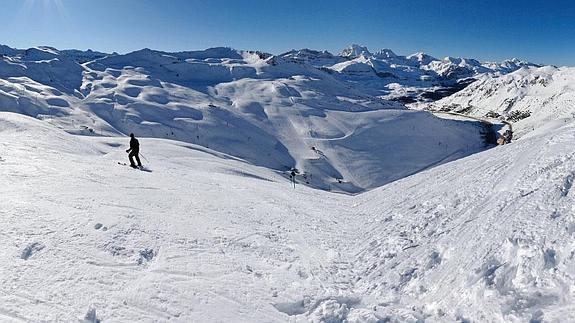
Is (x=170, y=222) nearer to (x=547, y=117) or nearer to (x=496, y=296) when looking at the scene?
(x=496, y=296)

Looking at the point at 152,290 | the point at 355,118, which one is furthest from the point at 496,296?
the point at 355,118

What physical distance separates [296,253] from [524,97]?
392 ft

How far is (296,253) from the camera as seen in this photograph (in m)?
8.45

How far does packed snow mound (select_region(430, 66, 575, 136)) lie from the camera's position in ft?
265

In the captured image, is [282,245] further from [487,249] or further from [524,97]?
[524,97]

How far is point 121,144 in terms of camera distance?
28.2m

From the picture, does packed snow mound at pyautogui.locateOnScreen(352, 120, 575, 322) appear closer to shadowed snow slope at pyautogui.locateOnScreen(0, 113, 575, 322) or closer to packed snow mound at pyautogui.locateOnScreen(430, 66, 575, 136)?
shadowed snow slope at pyautogui.locateOnScreen(0, 113, 575, 322)

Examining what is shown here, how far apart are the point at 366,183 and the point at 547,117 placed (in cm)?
5250

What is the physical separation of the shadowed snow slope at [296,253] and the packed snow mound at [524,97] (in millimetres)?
72654

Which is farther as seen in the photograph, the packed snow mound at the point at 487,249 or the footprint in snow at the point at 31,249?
the footprint in snow at the point at 31,249

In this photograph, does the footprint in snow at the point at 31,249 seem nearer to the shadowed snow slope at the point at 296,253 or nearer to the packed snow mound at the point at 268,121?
the shadowed snow slope at the point at 296,253

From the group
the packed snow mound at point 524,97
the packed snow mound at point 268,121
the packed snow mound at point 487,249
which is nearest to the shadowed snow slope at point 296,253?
the packed snow mound at point 487,249

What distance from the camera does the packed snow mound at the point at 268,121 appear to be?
47000 mm

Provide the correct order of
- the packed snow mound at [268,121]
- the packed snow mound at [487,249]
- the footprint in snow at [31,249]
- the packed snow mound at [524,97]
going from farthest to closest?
the packed snow mound at [524,97] < the packed snow mound at [268,121] < the footprint in snow at [31,249] < the packed snow mound at [487,249]
